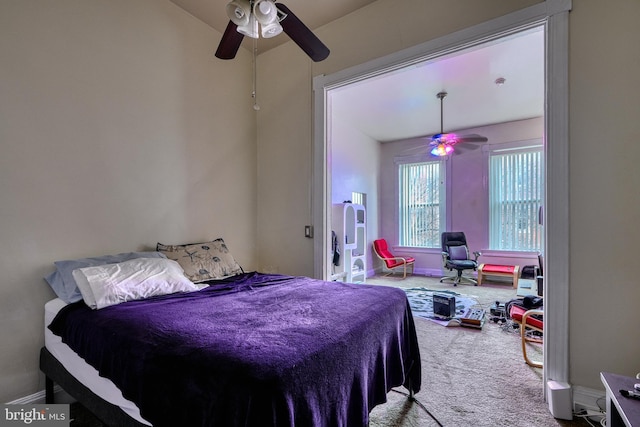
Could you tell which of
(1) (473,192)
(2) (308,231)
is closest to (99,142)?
(2) (308,231)

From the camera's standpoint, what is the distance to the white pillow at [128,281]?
5.38ft

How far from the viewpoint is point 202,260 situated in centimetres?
244

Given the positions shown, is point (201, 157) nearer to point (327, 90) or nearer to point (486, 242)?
point (327, 90)

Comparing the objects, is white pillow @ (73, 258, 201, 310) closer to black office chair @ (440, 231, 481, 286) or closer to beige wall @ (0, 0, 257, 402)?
beige wall @ (0, 0, 257, 402)

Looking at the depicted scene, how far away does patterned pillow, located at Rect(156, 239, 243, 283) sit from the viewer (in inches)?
91.9

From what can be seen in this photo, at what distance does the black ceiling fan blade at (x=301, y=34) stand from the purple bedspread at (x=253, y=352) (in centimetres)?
158

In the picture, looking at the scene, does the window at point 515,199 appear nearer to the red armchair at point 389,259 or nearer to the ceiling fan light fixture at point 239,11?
A: the red armchair at point 389,259

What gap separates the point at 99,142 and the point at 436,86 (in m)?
4.04

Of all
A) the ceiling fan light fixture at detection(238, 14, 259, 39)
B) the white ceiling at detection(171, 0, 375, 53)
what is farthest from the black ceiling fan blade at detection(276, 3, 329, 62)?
the white ceiling at detection(171, 0, 375, 53)

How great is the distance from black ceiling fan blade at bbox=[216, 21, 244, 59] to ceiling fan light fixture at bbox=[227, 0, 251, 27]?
0.30 ft

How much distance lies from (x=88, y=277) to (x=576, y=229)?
302cm

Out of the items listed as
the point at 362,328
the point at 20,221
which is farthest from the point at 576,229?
the point at 20,221

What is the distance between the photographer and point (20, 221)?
5.91 feet

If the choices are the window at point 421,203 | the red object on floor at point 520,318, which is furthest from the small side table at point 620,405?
the window at point 421,203
